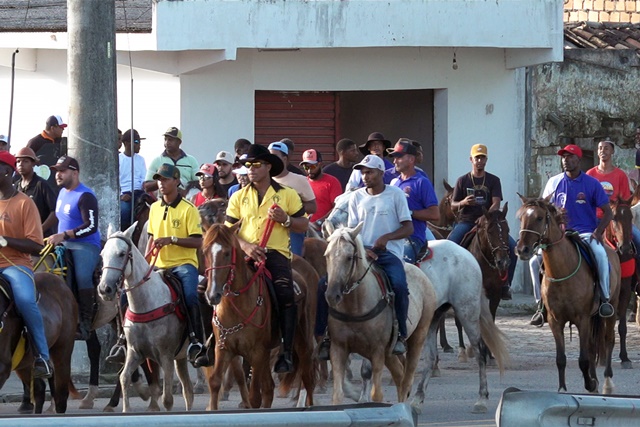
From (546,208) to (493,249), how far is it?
2478 mm

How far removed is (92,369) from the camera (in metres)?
12.7

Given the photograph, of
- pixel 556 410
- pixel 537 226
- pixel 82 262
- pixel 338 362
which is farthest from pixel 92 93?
pixel 556 410

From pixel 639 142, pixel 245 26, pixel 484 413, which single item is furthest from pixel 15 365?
pixel 639 142

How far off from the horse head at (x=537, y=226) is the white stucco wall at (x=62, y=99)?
731 cm

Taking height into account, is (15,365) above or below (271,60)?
below

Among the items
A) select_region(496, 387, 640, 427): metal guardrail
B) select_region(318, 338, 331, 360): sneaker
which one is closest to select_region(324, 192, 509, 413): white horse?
select_region(318, 338, 331, 360): sneaker

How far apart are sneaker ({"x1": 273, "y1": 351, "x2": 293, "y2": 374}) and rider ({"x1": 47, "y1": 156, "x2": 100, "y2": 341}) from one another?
8.06 ft

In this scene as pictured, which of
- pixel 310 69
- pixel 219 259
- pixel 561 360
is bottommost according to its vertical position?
pixel 561 360

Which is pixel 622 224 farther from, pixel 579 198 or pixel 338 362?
pixel 338 362

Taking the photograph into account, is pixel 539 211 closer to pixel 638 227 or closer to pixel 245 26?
pixel 638 227

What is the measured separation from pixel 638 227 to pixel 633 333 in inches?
66.7

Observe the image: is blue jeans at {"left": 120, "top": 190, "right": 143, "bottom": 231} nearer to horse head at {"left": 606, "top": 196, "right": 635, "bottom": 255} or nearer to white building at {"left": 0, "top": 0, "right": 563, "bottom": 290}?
white building at {"left": 0, "top": 0, "right": 563, "bottom": 290}

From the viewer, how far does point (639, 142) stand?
66.0 feet

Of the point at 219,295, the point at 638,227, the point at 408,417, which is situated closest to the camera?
the point at 408,417
